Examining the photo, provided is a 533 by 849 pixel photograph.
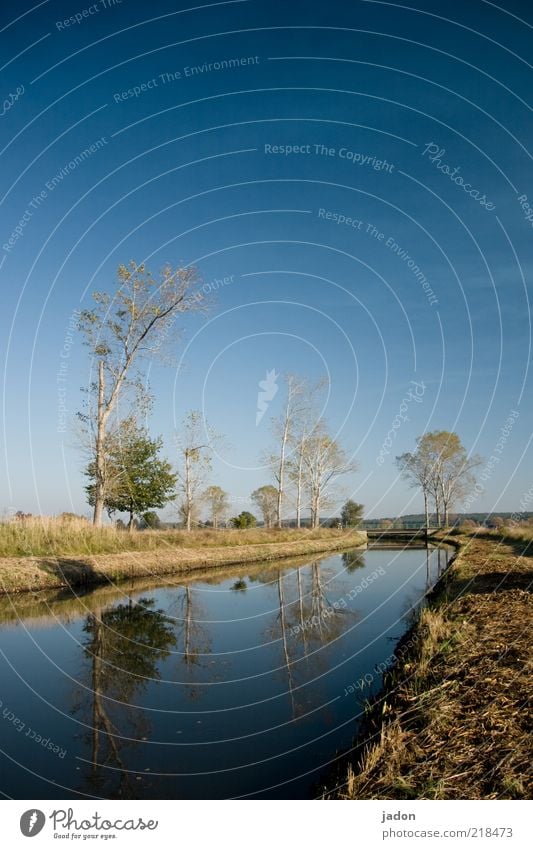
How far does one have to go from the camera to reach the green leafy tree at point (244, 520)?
1896 inches

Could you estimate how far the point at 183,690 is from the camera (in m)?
8.35

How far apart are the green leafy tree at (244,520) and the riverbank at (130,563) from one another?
674cm

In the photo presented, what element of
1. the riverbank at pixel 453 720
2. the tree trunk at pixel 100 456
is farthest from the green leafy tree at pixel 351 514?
the riverbank at pixel 453 720

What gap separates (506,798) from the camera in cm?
416

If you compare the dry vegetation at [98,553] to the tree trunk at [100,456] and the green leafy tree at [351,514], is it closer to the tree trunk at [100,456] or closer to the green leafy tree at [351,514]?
the tree trunk at [100,456]

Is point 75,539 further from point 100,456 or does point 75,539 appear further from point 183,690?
point 183,690

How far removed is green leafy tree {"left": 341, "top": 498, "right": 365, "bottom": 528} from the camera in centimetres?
7144

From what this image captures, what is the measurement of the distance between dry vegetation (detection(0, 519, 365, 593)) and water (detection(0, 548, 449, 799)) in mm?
2015
